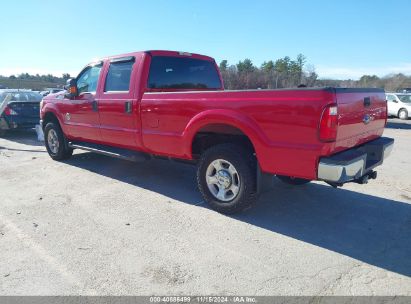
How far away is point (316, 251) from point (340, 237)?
483mm

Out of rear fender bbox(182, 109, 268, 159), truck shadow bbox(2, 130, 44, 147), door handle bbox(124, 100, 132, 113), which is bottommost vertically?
truck shadow bbox(2, 130, 44, 147)

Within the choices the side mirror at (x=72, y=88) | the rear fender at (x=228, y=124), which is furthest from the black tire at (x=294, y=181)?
the side mirror at (x=72, y=88)

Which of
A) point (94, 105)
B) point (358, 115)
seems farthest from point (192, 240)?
point (94, 105)

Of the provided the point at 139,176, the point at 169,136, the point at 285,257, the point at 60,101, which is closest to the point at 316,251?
the point at 285,257

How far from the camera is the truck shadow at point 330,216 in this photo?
3.47m

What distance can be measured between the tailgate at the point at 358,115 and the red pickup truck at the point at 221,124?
0.5 inches

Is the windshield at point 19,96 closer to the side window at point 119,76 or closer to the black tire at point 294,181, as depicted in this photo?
the side window at point 119,76

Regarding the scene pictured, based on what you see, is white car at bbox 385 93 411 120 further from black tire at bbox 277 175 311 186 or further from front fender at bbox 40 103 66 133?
front fender at bbox 40 103 66 133

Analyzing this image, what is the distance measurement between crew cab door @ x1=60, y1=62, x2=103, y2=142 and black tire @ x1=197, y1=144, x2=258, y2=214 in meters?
2.65

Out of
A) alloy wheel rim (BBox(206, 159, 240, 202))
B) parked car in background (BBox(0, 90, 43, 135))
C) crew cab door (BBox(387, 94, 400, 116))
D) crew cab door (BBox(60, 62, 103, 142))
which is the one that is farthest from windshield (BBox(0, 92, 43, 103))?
crew cab door (BBox(387, 94, 400, 116))

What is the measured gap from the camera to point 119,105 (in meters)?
5.39

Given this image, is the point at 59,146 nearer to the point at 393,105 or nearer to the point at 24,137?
the point at 24,137

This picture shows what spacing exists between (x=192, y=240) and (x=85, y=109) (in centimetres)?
370

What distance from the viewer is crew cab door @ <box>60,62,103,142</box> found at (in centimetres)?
607
